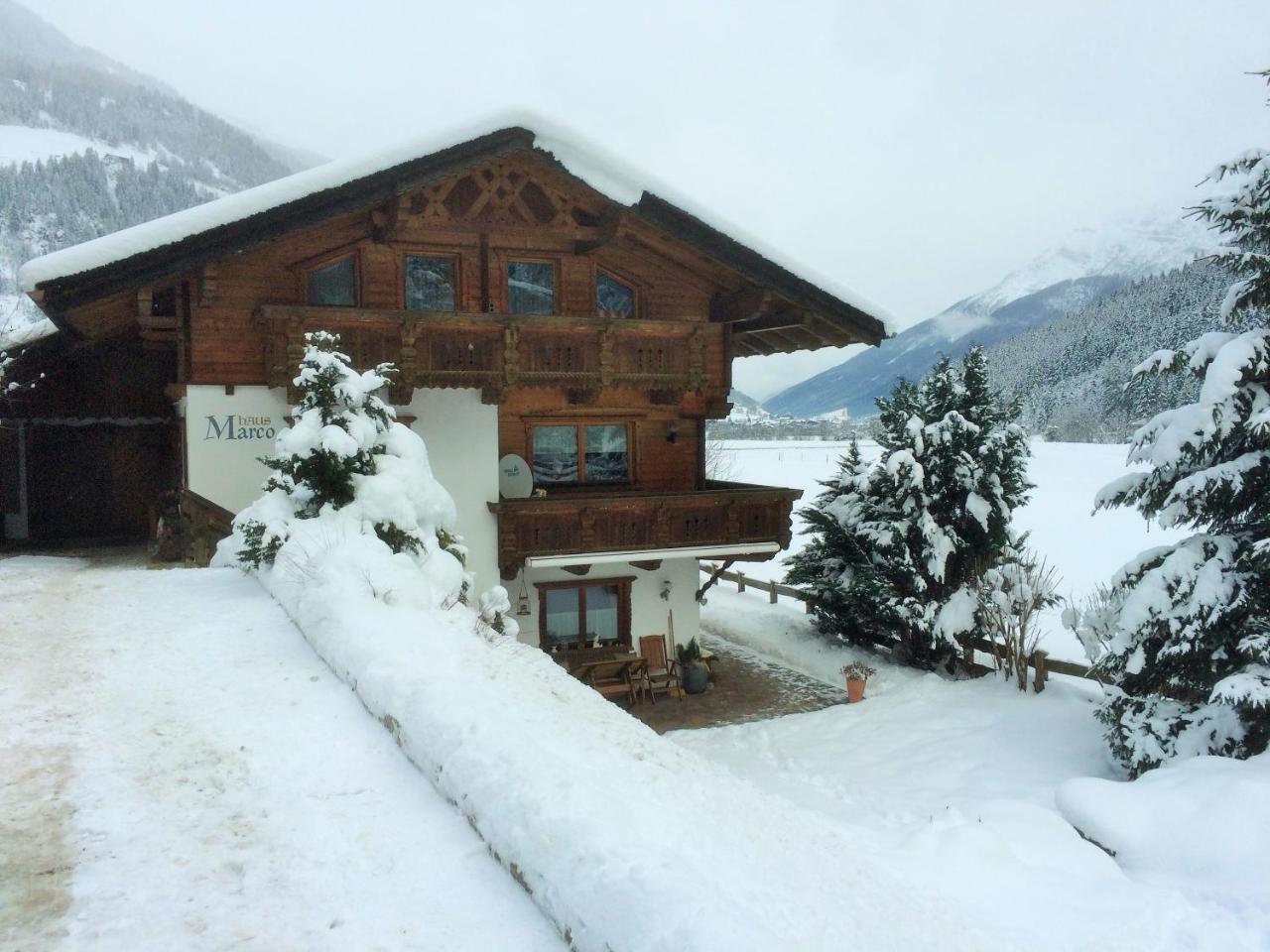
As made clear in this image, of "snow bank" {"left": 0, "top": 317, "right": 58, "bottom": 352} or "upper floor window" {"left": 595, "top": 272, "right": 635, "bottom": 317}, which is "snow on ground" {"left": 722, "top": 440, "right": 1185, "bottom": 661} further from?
"snow bank" {"left": 0, "top": 317, "right": 58, "bottom": 352}

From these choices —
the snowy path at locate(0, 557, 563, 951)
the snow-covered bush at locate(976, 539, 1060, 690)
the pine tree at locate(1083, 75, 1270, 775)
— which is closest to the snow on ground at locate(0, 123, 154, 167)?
the snow-covered bush at locate(976, 539, 1060, 690)

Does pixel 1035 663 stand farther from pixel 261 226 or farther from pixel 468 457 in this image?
pixel 261 226

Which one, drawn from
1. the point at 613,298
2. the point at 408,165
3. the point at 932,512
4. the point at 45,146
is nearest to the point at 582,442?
the point at 613,298

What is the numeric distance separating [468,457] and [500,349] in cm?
212

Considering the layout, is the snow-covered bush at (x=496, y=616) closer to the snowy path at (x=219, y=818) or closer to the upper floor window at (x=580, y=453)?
the snowy path at (x=219, y=818)

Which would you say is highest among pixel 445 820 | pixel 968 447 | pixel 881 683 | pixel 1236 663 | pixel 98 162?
pixel 98 162

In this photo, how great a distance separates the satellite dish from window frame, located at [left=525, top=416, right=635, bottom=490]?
1.14 feet

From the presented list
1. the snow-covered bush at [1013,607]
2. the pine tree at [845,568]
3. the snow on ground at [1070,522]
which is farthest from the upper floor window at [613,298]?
the snow-covered bush at [1013,607]

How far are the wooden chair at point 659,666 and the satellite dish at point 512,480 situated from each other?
3846 millimetres

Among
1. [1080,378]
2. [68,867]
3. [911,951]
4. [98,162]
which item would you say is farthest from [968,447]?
[98,162]

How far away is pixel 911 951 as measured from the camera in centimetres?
355

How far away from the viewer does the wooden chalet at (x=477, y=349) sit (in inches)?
534

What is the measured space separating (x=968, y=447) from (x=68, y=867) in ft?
53.6

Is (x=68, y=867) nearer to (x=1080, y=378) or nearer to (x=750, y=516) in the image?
(x=750, y=516)
